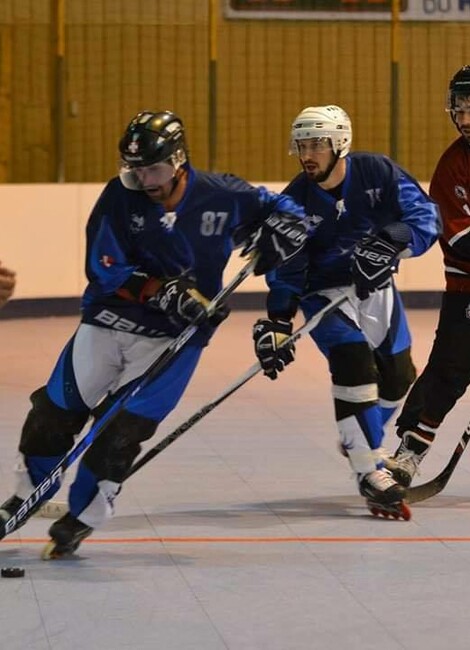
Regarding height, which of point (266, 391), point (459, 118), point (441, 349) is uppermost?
point (459, 118)

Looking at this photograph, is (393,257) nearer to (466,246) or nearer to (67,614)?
(466,246)

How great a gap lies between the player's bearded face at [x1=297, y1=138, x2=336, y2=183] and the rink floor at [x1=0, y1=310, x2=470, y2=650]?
999mm

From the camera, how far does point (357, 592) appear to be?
434 centimetres

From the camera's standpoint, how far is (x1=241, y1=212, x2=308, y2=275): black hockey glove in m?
4.75

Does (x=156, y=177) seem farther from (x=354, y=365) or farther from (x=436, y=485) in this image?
(x=436, y=485)

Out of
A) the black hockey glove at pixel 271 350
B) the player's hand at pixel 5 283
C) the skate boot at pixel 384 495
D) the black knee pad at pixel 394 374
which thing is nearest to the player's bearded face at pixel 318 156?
the black hockey glove at pixel 271 350

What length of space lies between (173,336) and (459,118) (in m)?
1.26

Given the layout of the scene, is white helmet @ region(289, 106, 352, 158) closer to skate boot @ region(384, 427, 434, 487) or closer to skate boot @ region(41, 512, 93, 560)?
skate boot @ region(384, 427, 434, 487)

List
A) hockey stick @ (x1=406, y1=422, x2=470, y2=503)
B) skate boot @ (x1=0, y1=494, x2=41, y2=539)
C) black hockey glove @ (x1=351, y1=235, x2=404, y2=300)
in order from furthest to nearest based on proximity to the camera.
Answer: hockey stick @ (x1=406, y1=422, x2=470, y2=503)
black hockey glove @ (x1=351, y1=235, x2=404, y2=300)
skate boot @ (x1=0, y1=494, x2=41, y2=539)

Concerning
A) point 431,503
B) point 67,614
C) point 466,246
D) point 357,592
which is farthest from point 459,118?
point 67,614

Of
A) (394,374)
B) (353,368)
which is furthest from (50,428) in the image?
(394,374)

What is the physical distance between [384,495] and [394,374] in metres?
0.53

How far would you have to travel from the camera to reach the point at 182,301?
4555mm

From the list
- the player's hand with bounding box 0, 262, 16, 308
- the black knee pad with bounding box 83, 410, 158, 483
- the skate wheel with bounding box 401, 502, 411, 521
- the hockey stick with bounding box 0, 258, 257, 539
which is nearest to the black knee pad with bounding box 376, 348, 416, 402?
the skate wheel with bounding box 401, 502, 411, 521
